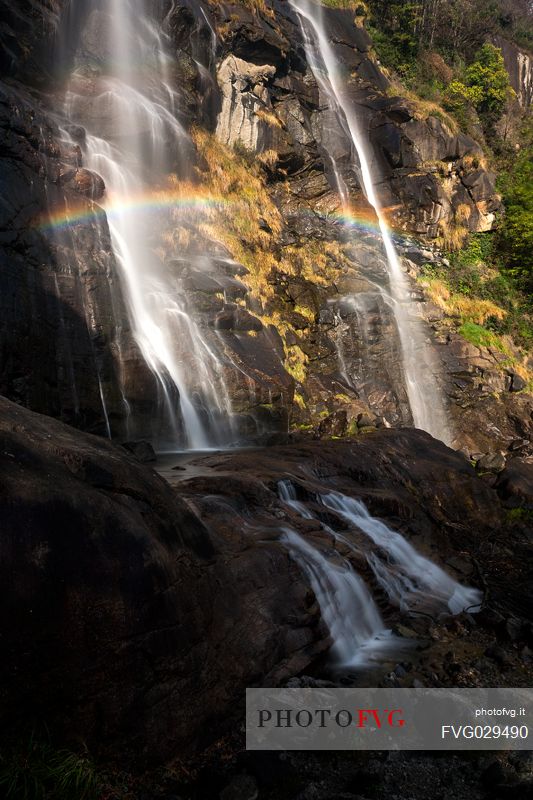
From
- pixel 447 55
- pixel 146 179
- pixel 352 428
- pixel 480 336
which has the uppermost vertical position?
pixel 447 55

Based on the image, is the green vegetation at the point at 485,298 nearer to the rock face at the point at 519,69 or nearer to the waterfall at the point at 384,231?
the waterfall at the point at 384,231

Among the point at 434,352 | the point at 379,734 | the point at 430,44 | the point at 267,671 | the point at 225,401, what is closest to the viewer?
the point at 379,734

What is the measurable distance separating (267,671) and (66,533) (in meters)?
2.38

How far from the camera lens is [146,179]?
61.6 feet

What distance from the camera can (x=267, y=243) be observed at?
71.6ft

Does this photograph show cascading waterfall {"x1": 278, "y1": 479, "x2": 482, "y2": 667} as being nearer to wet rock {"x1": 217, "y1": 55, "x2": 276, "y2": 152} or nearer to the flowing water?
the flowing water

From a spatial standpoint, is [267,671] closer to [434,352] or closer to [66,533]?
[66,533]

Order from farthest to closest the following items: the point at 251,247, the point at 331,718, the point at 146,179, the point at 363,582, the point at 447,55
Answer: the point at 447,55
the point at 251,247
the point at 146,179
the point at 363,582
the point at 331,718

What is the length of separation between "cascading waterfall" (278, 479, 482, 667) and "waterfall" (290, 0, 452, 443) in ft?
38.8

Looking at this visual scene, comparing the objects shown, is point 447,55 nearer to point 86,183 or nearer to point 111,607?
point 86,183

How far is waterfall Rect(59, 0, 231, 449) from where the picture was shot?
14227 millimetres

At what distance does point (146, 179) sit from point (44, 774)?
18412 mm

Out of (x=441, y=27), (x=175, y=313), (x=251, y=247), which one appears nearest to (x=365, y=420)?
(x=175, y=313)

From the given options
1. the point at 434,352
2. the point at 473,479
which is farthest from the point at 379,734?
the point at 434,352
